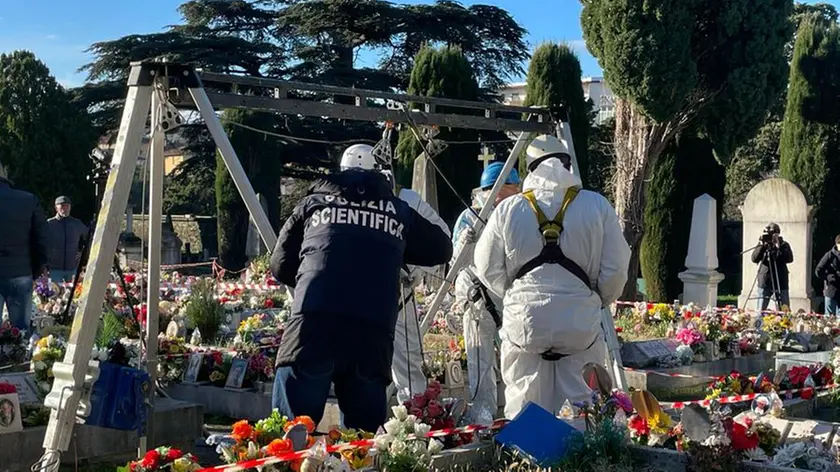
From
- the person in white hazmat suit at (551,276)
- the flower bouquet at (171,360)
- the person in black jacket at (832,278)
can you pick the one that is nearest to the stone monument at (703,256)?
the person in black jacket at (832,278)

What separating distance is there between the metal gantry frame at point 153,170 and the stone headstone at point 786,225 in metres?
9.85

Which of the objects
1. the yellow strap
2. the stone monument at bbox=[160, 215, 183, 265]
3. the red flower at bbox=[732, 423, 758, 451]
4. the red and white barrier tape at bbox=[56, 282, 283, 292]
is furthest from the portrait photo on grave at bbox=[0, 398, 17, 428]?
the stone monument at bbox=[160, 215, 183, 265]

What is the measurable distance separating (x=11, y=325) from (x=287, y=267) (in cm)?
525

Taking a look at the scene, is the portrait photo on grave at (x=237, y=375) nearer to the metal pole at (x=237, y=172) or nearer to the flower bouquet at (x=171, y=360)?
the flower bouquet at (x=171, y=360)

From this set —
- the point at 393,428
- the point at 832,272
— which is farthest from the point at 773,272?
the point at 393,428

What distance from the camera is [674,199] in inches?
868

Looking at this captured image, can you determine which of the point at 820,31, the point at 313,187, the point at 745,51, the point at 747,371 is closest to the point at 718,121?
the point at 745,51

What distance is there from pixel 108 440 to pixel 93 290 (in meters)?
1.67

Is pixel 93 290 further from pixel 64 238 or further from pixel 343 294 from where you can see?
pixel 64 238

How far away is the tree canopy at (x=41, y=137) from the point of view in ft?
98.3

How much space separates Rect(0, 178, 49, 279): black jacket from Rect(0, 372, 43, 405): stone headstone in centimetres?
240

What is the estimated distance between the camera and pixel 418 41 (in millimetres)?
34438

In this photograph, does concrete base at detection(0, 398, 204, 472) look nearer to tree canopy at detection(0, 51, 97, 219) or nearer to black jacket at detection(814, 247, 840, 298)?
black jacket at detection(814, 247, 840, 298)

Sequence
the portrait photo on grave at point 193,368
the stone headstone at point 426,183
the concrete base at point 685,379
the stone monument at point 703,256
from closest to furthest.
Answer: the portrait photo on grave at point 193,368
the concrete base at point 685,379
the stone monument at point 703,256
the stone headstone at point 426,183
